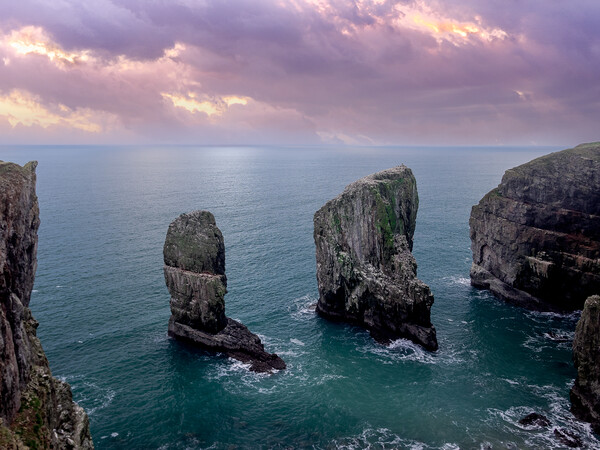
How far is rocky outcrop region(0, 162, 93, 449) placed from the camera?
25.7m

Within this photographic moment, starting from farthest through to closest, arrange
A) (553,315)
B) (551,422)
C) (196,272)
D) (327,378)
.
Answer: (553,315) < (196,272) < (327,378) < (551,422)

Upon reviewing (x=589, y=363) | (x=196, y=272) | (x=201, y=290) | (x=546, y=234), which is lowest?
(x=589, y=363)

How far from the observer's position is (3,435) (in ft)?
75.7

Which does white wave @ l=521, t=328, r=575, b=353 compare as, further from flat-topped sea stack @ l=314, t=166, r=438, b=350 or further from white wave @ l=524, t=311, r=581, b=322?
flat-topped sea stack @ l=314, t=166, r=438, b=350

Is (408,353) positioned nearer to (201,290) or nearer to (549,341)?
(549,341)

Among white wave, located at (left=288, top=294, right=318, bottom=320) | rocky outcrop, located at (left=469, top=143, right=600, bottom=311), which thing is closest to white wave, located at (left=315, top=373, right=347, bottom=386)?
white wave, located at (left=288, top=294, right=318, bottom=320)

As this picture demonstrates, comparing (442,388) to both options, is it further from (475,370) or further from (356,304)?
(356,304)

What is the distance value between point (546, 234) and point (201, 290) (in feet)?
193

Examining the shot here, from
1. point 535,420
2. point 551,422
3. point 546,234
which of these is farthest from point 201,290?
point 546,234

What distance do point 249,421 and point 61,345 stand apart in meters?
30.5

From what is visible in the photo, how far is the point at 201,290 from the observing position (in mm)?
61719

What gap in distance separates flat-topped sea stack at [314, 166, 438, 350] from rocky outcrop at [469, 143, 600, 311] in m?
20.0

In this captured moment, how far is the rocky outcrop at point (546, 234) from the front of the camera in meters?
72.4

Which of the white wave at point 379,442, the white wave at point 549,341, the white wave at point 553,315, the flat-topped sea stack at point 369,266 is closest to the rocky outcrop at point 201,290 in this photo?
the flat-topped sea stack at point 369,266
